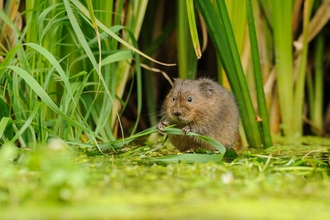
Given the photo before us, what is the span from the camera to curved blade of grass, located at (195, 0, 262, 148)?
4.09m

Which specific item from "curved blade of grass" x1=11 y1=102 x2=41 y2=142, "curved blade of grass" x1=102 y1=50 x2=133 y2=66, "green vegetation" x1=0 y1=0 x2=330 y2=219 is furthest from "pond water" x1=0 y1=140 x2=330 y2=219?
"curved blade of grass" x1=102 y1=50 x2=133 y2=66

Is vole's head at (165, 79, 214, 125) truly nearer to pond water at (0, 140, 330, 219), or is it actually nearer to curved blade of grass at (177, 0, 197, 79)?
curved blade of grass at (177, 0, 197, 79)

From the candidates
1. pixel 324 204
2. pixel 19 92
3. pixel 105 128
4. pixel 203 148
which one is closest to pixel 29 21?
pixel 19 92

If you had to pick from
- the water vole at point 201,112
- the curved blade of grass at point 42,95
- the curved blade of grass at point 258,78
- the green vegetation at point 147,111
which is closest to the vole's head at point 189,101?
the water vole at point 201,112

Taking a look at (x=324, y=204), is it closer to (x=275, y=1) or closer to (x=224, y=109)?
(x=224, y=109)

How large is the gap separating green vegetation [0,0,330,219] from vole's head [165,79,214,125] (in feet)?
0.63

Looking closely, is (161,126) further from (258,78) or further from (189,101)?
(258,78)

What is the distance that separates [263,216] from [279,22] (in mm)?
3013

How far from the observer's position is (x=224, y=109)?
14.6 ft

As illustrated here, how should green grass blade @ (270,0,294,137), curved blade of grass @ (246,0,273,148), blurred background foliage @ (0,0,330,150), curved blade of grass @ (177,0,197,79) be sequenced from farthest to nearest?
curved blade of grass @ (177,0,197,79) < green grass blade @ (270,0,294,137) < curved blade of grass @ (246,0,273,148) < blurred background foliage @ (0,0,330,150)

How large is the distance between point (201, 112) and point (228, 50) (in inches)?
18.4

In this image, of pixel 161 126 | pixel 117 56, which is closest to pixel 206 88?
pixel 161 126

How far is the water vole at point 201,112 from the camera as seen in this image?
14.3ft

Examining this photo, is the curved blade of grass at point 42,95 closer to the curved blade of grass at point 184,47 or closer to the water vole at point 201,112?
the water vole at point 201,112
